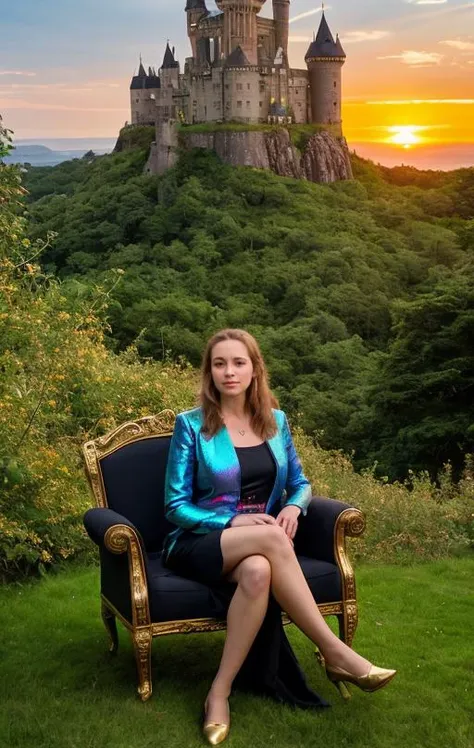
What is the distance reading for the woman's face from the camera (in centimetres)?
354

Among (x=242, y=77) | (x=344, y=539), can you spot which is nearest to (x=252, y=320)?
(x=242, y=77)

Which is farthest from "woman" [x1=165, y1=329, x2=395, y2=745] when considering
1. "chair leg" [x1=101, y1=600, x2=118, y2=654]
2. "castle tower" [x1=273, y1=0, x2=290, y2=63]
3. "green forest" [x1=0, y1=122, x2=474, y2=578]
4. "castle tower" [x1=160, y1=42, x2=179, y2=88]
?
"castle tower" [x1=273, y1=0, x2=290, y2=63]

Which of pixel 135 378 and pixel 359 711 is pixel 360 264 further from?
pixel 359 711

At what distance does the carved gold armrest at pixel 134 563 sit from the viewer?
3305 mm

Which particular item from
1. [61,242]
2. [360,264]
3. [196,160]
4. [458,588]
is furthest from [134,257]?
[458,588]

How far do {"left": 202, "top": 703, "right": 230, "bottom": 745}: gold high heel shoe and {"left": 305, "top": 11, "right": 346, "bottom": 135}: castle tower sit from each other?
60249mm

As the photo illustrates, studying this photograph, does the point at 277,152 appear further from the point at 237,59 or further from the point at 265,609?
the point at 265,609

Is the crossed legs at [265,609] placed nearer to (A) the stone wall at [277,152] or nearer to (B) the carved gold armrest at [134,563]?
(B) the carved gold armrest at [134,563]

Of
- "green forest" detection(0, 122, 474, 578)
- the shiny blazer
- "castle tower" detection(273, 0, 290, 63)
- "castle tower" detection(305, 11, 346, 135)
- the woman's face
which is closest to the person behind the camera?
the shiny blazer

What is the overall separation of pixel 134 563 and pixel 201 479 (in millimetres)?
405

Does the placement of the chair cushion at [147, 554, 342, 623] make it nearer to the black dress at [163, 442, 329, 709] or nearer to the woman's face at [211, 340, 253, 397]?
the black dress at [163, 442, 329, 709]

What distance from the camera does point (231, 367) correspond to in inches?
139

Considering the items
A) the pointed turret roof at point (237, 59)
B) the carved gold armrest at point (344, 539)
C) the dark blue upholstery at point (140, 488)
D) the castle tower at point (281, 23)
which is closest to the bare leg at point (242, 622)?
A: the carved gold armrest at point (344, 539)

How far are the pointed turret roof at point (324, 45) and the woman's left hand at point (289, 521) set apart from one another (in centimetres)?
6191
